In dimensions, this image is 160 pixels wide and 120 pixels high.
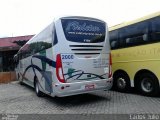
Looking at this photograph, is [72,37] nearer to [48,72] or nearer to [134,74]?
[48,72]

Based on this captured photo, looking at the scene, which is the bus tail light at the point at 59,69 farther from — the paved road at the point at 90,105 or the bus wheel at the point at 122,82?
the bus wheel at the point at 122,82

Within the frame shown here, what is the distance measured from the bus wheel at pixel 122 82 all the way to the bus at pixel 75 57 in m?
1.56

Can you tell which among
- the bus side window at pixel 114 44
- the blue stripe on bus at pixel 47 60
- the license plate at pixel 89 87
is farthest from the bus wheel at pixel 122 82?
the blue stripe on bus at pixel 47 60

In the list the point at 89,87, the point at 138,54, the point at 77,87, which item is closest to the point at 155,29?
the point at 138,54

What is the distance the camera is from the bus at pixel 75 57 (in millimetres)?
8008

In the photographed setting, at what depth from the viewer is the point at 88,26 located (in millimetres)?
8711

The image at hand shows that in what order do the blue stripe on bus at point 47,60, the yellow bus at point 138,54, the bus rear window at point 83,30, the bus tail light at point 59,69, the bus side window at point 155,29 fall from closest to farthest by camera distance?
1. the bus tail light at point 59,69
2. the blue stripe on bus at point 47,60
3. the bus rear window at point 83,30
4. the bus side window at point 155,29
5. the yellow bus at point 138,54

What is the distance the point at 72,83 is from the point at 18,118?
2130 millimetres

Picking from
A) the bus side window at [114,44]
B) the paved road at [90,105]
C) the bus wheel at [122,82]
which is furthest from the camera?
the bus side window at [114,44]

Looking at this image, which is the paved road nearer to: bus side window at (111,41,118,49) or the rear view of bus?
the rear view of bus

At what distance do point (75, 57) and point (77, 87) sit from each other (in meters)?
1.06

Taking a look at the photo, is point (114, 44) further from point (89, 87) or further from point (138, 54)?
point (89, 87)

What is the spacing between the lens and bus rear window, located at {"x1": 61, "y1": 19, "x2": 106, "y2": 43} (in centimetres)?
823

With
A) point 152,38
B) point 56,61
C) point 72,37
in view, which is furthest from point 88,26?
point 152,38
